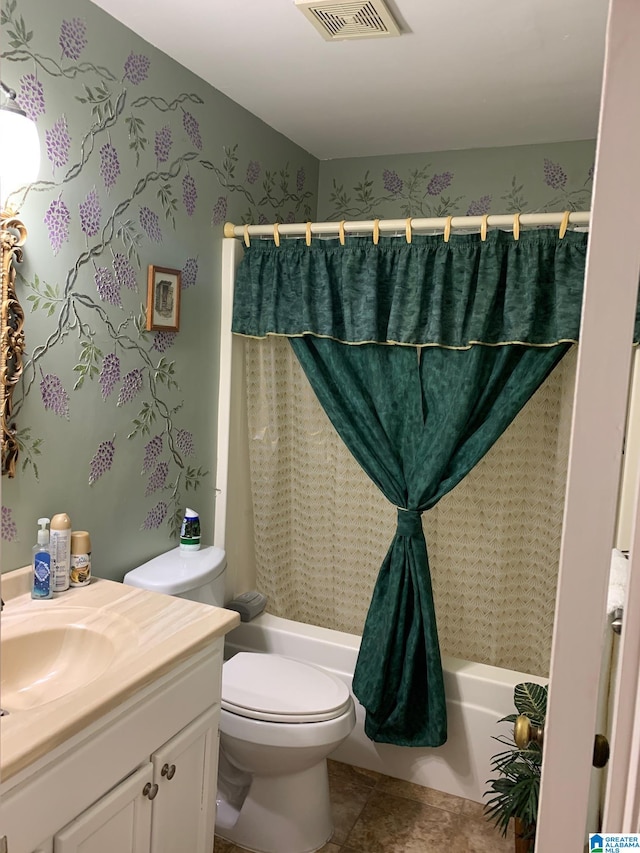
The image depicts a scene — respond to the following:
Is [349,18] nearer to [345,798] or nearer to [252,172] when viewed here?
[252,172]

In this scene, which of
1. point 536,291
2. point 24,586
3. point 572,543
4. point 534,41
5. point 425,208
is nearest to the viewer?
point 572,543

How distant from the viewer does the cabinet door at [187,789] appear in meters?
1.49

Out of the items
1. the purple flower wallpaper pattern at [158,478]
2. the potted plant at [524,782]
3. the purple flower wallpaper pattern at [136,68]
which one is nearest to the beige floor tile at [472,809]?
the potted plant at [524,782]

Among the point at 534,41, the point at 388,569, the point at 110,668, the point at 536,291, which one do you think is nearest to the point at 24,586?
the point at 110,668

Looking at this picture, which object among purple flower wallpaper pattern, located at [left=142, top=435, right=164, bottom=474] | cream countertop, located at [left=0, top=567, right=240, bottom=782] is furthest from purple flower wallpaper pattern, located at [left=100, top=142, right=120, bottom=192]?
cream countertop, located at [left=0, top=567, right=240, bottom=782]

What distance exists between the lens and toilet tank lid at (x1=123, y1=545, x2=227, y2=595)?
6.49ft

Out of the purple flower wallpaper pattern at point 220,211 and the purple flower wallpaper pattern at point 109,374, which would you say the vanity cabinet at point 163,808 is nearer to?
the purple flower wallpaper pattern at point 109,374

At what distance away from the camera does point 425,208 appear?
281 centimetres

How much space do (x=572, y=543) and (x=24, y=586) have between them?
141 cm

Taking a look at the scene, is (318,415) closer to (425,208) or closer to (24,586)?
(425,208)

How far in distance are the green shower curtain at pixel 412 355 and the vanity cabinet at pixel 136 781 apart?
0.77 metres

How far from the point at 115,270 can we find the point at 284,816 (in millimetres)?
1672

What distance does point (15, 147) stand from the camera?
1449 millimetres

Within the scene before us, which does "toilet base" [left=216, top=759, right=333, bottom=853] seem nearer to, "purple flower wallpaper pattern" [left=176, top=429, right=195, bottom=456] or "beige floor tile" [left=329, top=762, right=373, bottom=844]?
"beige floor tile" [left=329, top=762, right=373, bottom=844]
